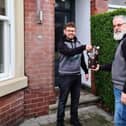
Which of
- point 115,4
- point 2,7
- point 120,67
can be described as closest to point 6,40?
point 2,7

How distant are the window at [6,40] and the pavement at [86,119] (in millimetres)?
1033

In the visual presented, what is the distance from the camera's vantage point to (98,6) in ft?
24.4

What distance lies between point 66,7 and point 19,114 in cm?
319

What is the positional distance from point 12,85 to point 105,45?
2151 millimetres

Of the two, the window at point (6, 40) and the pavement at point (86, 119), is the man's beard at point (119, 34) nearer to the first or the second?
the window at point (6, 40)

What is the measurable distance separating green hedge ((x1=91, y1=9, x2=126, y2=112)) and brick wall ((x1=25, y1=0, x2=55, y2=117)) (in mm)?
1081

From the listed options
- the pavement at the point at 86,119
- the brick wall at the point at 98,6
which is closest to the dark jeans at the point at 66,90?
the pavement at the point at 86,119

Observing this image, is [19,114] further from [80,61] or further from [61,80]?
[80,61]

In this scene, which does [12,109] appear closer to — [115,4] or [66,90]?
[66,90]

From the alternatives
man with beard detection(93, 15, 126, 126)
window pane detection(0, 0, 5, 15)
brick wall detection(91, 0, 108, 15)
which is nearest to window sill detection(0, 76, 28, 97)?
window pane detection(0, 0, 5, 15)

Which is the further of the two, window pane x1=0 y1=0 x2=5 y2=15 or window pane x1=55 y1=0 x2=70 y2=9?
window pane x1=55 y1=0 x2=70 y2=9

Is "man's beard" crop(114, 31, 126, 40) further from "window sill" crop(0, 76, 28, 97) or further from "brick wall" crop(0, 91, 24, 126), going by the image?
"brick wall" crop(0, 91, 24, 126)

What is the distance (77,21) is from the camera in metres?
8.23

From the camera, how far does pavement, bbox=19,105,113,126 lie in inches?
240
